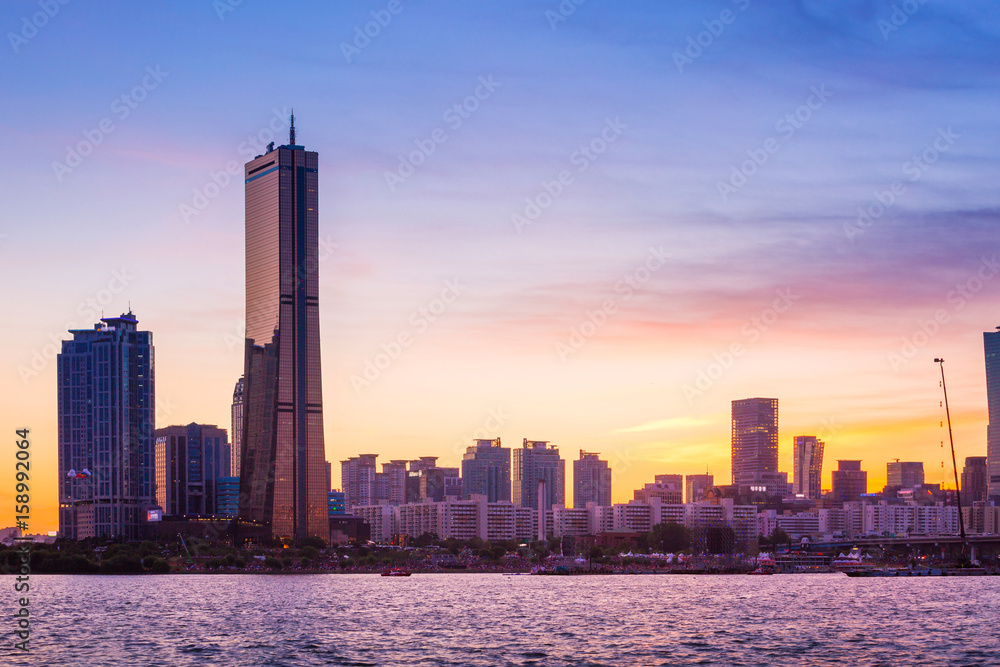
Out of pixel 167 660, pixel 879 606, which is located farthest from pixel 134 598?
pixel 879 606

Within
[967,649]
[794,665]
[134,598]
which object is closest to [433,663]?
[794,665]

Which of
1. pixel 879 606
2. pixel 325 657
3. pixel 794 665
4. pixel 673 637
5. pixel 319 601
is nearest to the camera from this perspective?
pixel 794 665

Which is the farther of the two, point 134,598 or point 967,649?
point 134,598

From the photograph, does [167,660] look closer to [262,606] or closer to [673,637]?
[673,637]

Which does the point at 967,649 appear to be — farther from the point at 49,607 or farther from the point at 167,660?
the point at 49,607

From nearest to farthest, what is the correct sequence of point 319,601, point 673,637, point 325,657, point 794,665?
point 794,665 → point 325,657 → point 673,637 → point 319,601

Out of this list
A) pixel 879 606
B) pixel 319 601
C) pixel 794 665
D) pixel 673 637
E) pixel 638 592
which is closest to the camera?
pixel 794 665
